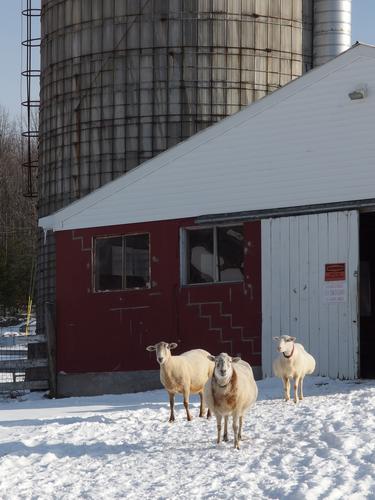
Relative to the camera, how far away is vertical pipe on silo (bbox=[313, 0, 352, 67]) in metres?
27.0

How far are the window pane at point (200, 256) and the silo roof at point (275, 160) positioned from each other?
0.43 m

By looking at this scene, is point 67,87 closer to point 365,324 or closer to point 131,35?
point 131,35

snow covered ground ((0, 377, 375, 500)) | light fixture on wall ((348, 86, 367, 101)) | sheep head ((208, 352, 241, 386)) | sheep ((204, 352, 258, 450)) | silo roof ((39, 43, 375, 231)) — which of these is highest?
light fixture on wall ((348, 86, 367, 101))

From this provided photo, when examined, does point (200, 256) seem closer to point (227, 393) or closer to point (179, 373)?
point (179, 373)

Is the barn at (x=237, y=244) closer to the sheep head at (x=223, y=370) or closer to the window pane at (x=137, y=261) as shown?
the window pane at (x=137, y=261)

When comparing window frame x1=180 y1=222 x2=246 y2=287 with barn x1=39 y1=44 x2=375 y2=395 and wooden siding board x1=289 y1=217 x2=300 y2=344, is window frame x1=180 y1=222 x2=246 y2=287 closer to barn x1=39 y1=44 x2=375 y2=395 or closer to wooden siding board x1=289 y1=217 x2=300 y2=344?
barn x1=39 y1=44 x2=375 y2=395

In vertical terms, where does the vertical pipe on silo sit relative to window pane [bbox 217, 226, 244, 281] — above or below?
above

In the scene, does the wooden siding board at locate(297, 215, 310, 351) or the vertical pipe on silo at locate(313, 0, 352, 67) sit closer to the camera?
the wooden siding board at locate(297, 215, 310, 351)

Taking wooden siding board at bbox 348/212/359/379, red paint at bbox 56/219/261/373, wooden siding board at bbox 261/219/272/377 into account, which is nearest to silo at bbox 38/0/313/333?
red paint at bbox 56/219/261/373

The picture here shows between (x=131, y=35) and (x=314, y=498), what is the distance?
18.0m

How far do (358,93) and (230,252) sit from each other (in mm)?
3878

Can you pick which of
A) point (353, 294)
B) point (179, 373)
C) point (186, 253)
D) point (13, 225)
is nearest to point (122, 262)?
point (186, 253)

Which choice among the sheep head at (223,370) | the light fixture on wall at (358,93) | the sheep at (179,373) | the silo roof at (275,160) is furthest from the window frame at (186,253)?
the sheep head at (223,370)

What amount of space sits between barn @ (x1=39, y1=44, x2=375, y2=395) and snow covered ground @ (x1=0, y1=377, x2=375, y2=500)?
12.4ft
